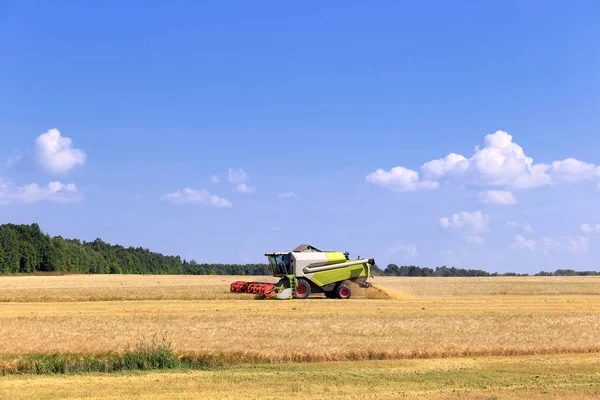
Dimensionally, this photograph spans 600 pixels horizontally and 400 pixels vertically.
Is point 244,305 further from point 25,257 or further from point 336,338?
point 25,257

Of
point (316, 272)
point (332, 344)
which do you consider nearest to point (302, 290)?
point (316, 272)

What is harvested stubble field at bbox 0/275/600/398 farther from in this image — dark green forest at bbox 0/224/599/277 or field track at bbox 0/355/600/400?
dark green forest at bbox 0/224/599/277

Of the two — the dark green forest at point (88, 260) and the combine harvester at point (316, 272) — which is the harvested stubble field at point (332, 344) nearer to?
the combine harvester at point (316, 272)

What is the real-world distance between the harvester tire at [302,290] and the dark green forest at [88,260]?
4173 cm

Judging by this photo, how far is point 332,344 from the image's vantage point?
71.2ft

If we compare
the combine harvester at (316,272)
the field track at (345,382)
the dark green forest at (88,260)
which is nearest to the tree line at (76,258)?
the dark green forest at (88,260)

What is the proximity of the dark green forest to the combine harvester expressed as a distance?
40214 millimetres

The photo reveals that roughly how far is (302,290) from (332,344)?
20859 millimetres

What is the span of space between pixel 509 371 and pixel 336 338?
661 cm

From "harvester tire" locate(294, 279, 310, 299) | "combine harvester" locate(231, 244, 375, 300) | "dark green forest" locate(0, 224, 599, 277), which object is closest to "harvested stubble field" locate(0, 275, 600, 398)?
"harvester tire" locate(294, 279, 310, 299)

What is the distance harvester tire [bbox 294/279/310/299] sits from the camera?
139 feet

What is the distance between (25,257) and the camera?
123500 mm

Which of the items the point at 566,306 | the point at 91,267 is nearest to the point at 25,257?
the point at 91,267

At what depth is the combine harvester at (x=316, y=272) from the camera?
42.5 m
